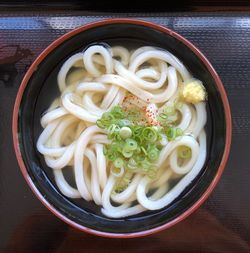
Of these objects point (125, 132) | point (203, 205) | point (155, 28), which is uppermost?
point (155, 28)

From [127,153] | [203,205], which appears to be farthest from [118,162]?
[203,205]

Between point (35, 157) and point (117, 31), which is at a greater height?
point (117, 31)

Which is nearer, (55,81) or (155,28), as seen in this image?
(155,28)

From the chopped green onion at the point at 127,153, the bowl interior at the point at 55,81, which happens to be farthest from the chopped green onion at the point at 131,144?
the bowl interior at the point at 55,81

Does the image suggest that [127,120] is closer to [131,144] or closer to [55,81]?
[131,144]

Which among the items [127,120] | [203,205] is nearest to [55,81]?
[127,120]

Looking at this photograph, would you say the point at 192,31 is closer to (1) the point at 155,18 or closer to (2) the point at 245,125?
(1) the point at 155,18

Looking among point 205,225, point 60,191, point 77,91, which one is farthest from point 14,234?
point 205,225

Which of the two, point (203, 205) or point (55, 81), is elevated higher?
point (55, 81)
